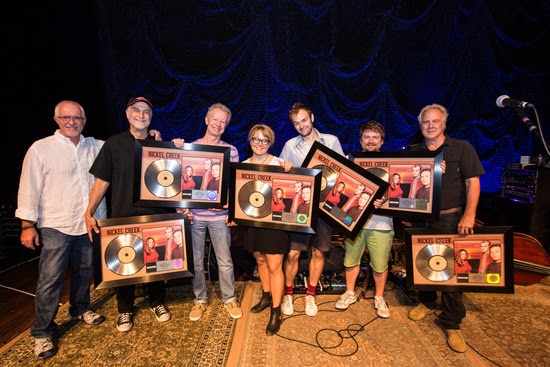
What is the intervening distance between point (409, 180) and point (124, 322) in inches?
140

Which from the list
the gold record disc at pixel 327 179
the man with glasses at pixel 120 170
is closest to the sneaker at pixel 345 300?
the gold record disc at pixel 327 179

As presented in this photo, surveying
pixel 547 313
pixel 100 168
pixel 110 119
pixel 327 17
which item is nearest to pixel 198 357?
pixel 100 168

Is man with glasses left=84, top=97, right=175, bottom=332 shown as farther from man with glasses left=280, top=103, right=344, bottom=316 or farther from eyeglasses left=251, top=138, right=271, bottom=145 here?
man with glasses left=280, top=103, right=344, bottom=316

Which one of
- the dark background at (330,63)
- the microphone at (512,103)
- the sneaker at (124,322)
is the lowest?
the sneaker at (124,322)

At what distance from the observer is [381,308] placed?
3225mm

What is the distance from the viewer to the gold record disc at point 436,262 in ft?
8.78

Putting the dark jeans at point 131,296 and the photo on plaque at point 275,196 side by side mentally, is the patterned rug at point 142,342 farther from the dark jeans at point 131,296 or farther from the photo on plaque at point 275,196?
the photo on plaque at point 275,196

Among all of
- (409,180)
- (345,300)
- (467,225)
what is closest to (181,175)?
(409,180)

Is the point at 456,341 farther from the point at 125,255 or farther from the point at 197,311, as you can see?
the point at 125,255

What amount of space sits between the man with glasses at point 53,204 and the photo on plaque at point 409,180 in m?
3.17

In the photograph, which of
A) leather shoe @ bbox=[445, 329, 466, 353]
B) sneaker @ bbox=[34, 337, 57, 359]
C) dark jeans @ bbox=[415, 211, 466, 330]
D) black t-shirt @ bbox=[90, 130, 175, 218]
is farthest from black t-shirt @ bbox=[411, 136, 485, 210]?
sneaker @ bbox=[34, 337, 57, 359]

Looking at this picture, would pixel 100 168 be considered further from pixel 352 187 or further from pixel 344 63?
pixel 344 63

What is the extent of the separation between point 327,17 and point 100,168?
239 inches

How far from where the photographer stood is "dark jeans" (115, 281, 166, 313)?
Answer: 2.98 m
